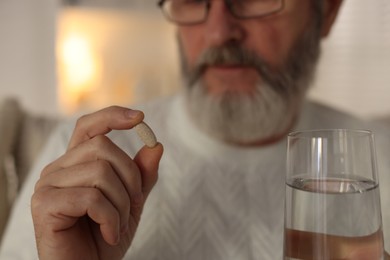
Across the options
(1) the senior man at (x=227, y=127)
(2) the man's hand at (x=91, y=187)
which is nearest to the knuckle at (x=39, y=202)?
(2) the man's hand at (x=91, y=187)

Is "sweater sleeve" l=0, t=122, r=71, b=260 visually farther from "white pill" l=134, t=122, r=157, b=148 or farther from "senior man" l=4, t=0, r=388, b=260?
"white pill" l=134, t=122, r=157, b=148

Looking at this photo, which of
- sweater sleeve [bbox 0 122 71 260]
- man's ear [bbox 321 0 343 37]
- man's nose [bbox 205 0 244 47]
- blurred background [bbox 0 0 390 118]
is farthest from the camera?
blurred background [bbox 0 0 390 118]

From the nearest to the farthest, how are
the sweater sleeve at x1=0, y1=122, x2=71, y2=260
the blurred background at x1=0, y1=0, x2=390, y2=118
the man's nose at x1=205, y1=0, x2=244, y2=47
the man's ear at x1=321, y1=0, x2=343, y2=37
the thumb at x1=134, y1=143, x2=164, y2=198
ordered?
the thumb at x1=134, y1=143, x2=164, y2=198 → the sweater sleeve at x1=0, y1=122, x2=71, y2=260 → the man's nose at x1=205, y1=0, x2=244, y2=47 → the man's ear at x1=321, y1=0, x2=343, y2=37 → the blurred background at x1=0, y1=0, x2=390, y2=118

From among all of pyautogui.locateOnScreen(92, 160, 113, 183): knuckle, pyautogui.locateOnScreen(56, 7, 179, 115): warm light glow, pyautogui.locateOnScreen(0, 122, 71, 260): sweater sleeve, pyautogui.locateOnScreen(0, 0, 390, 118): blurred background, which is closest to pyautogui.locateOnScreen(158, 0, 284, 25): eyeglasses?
pyautogui.locateOnScreen(0, 122, 71, 260): sweater sleeve

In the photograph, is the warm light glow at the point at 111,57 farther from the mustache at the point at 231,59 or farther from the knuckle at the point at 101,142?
the knuckle at the point at 101,142

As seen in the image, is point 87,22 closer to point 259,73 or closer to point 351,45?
point 351,45

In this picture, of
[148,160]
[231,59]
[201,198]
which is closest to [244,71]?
[231,59]

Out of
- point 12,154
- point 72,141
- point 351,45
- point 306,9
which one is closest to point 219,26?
point 306,9
